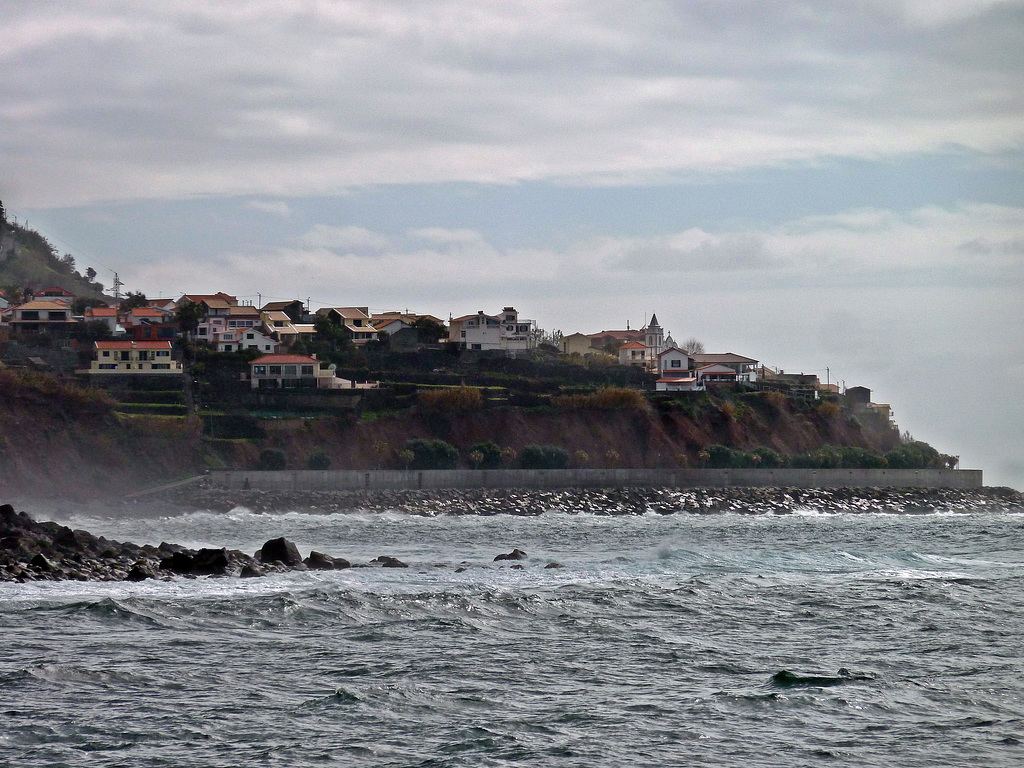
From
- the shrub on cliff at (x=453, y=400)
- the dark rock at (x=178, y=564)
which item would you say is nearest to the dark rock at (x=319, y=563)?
the dark rock at (x=178, y=564)

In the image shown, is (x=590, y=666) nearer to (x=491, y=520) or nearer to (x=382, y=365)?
(x=491, y=520)

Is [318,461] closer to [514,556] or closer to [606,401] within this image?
[606,401]

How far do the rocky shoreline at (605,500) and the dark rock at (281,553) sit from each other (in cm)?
2563

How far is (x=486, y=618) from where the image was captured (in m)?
23.2

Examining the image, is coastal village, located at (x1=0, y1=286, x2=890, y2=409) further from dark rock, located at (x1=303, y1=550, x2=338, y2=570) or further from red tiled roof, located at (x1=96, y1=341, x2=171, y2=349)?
dark rock, located at (x1=303, y1=550, x2=338, y2=570)

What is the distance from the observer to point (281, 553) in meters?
31.1

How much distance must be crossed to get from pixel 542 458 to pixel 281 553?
125 feet

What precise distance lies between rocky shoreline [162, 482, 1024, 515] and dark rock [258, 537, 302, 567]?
1009 inches

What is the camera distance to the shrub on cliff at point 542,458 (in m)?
68.2

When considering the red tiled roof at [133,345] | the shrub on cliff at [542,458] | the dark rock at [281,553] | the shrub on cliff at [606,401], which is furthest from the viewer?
the red tiled roof at [133,345]

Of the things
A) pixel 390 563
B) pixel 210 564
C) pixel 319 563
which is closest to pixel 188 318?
pixel 390 563

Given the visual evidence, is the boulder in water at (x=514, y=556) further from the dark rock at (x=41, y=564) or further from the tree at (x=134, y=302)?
the tree at (x=134, y=302)

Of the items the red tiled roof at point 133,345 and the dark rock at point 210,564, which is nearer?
the dark rock at point 210,564

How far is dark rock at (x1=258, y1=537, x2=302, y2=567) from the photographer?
30978 mm
